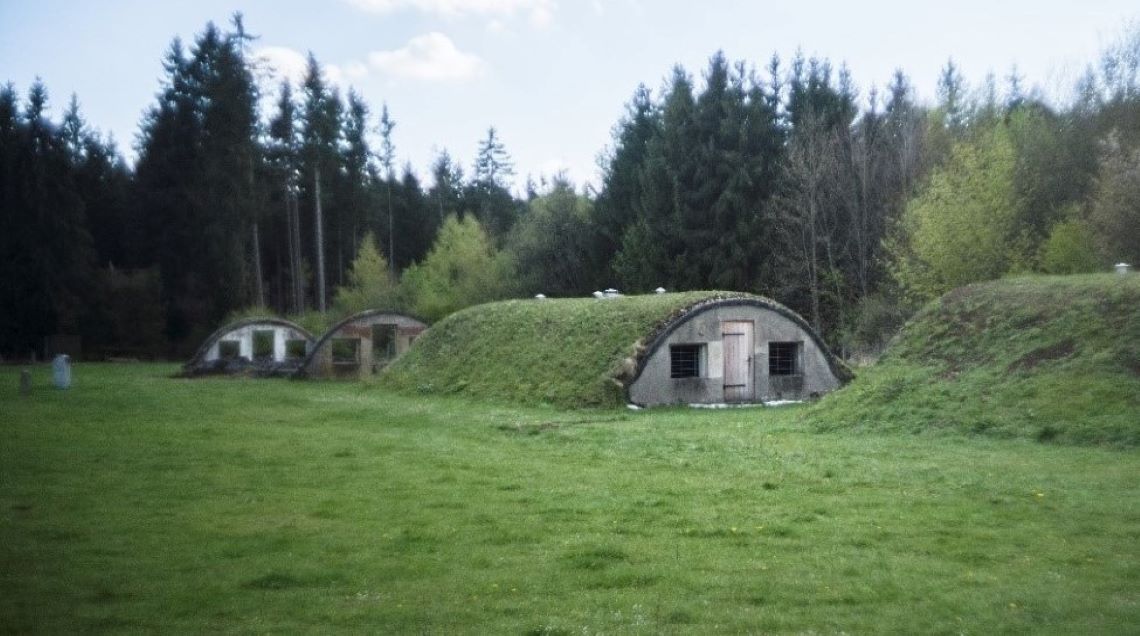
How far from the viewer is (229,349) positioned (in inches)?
1716

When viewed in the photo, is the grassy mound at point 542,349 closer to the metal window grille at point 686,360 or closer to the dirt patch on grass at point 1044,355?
the metal window grille at point 686,360

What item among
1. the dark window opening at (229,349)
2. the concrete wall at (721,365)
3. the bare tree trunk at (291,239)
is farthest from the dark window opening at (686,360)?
the bare tree trunk at (291,239)

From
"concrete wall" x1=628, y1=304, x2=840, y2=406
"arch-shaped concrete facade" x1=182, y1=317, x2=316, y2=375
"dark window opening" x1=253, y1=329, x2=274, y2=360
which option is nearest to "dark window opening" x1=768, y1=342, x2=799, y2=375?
"concrete wall" x1=628, y1=304, x2=840, y2=406

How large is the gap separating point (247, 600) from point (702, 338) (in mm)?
22435

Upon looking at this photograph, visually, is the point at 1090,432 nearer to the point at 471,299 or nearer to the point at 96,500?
the point at 96,500

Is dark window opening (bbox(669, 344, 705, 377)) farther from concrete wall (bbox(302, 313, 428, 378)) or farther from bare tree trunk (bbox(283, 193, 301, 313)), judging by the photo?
bare tree trunk (bbox(283, 193, 301, 313))

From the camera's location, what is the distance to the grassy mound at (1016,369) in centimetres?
1823

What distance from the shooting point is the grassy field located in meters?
7.79

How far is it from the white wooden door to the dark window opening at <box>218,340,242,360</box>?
22838 millimetres

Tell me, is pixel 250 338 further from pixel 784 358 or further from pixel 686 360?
pixel 784 358

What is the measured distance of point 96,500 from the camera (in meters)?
12.3

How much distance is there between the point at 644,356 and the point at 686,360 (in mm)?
2110

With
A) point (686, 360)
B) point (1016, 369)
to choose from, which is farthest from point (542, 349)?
point (1016, 369)

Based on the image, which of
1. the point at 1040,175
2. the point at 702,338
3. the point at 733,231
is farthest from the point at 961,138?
the point at 702,338
